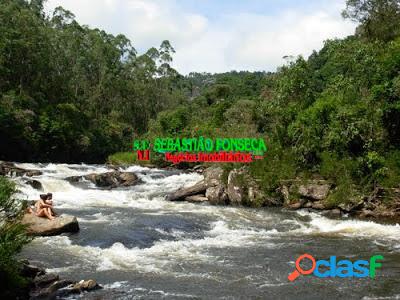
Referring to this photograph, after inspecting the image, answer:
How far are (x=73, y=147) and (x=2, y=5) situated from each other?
1510 centimetres

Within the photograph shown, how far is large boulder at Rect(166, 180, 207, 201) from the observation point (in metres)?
23.7

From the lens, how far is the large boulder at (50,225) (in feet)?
47.5

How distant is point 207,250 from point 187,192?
10.0 meters

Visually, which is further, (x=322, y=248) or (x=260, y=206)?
(x=260, y=206)

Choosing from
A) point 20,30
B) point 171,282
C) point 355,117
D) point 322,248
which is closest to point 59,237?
point 171,282

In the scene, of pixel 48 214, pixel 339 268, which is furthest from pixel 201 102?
pixel 339 268

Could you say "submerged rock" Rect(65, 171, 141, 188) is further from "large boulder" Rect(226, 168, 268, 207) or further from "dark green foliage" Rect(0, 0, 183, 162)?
"dark green foliage" Rect(0, 0, 183, 162)

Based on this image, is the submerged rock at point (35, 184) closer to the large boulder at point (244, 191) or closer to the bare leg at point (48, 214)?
the bare leg at point (48, 214)

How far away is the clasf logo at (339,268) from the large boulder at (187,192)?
11018 millimetres

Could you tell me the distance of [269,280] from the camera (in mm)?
11047

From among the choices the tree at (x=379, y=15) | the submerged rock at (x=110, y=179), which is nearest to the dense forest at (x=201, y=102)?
the tree at (x=379, y=15)

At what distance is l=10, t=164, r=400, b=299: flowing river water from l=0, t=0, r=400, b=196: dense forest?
14.1 ft

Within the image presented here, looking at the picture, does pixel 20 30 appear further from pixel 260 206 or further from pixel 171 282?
pixel 171 282

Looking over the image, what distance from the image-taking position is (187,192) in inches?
934
